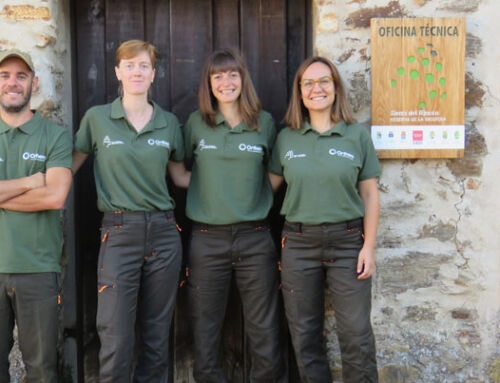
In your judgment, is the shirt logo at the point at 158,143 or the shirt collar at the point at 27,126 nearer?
the shirt collar at the point at 27,126

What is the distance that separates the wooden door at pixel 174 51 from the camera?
3395mm

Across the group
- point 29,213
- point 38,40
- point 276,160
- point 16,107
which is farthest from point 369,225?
point 38,40

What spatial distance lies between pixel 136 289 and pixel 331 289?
0.97 meters

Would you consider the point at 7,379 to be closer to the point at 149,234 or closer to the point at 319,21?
the point at 149,234

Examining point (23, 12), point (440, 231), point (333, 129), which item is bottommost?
point (440, 231)

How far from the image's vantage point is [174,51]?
11.2 ft

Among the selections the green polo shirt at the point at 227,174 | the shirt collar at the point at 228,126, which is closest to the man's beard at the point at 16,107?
the green polo shirt at the point at 227,174

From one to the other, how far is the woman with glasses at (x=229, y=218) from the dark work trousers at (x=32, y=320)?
0.72 m

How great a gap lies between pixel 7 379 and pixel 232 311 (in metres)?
1.30

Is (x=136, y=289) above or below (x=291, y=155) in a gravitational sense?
below

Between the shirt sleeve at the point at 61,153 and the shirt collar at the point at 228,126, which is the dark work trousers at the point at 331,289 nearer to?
the shirt collar at the point at 228,126

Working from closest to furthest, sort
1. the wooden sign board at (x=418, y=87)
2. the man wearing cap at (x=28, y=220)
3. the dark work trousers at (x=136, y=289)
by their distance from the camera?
the man wearing cap at (x=28, y=220)
the dark work trousers at (x=136, y=289)
the wooden sign board at (x=418, y=87)

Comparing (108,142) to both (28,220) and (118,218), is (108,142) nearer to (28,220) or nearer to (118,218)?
(118,218)

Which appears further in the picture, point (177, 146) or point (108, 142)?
point (177, 146)
